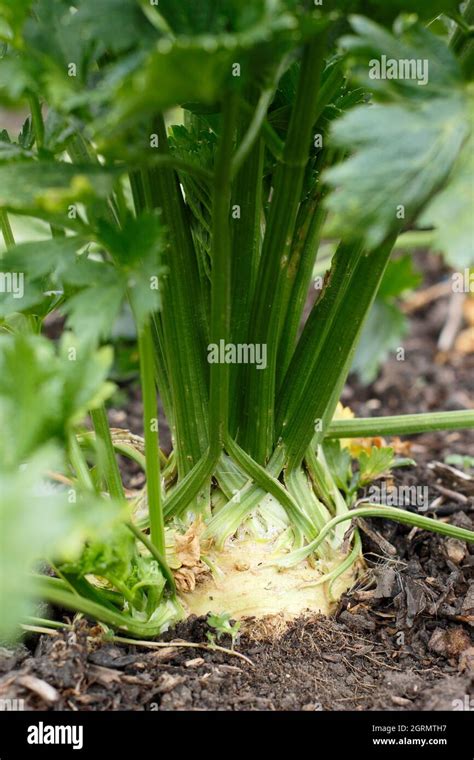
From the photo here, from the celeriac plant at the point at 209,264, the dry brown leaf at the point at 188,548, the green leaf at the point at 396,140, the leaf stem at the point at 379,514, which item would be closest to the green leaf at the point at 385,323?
the celeriac plant at the point at 209,264

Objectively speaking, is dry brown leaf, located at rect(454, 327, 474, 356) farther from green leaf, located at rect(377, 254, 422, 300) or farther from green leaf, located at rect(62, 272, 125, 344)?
green leaf, located at rect(62, 272, 125, 344)

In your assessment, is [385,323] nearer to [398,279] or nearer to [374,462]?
[398,279]

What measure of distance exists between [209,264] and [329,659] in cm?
56

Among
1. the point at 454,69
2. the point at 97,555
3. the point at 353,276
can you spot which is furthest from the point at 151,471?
the point at 454,69

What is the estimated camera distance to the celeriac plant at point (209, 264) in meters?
0.79

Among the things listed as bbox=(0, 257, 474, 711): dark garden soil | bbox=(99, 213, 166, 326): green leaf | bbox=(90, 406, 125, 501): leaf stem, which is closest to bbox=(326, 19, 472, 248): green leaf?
bbox=(99, 213, 166, 326): green leaf

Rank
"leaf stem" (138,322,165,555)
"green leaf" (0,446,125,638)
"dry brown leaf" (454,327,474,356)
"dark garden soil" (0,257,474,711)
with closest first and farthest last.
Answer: "green leaf" (0,446,125,638) → "leaf stem" (138,322,165,555) → "dark garden soil" (0,257,474,711) → "dry brown leaf" (454,327,474,356)

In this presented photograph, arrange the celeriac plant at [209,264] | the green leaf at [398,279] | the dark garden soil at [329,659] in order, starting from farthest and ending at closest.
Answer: the green leaf at [398,279]
the dark garden soil at [329,659]
the celeriac plant at [209,264]

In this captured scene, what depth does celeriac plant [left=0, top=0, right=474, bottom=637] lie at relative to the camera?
79 cm

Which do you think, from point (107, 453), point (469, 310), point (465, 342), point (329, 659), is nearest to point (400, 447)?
point (329, 659)

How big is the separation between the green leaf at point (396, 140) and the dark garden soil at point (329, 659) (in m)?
0.60

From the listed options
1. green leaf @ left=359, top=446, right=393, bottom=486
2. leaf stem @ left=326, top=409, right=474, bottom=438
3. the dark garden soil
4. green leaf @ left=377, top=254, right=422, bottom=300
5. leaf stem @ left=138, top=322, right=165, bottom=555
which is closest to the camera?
leaf stem @ left=138, top=322, right=165, bottom=555

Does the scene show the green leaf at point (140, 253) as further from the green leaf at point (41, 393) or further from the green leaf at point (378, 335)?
the green leaf at point (378, 335)

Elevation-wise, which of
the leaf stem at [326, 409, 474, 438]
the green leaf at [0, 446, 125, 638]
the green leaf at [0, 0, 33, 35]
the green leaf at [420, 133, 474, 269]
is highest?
the green leaf at [0, 0, 33, 35]
